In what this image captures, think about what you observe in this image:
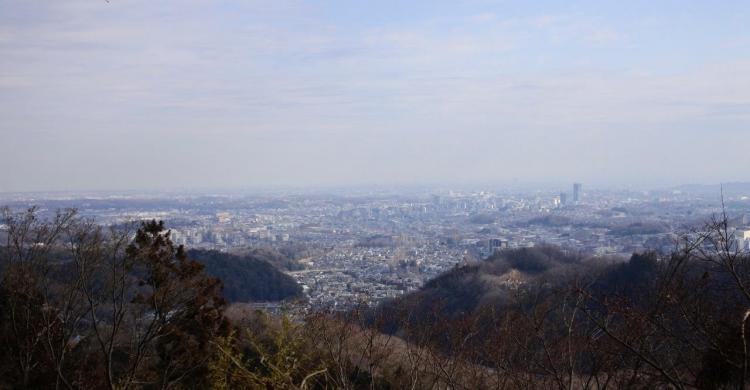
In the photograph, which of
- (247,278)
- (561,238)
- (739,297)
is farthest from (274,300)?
(561,238)

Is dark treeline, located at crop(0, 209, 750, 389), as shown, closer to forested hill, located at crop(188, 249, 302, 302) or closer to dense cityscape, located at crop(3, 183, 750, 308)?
dense cityscape, located at crop(3, 183, 750, 308)

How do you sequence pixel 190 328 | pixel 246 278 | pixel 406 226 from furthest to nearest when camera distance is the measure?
pixel 406 226 < pixel 246 278 < pixel 190 328

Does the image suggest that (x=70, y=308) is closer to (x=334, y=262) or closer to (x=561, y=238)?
(x=334, y=262)

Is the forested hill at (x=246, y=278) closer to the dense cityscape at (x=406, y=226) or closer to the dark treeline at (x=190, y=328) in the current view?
the dense cityscape at (x=406, y=226)

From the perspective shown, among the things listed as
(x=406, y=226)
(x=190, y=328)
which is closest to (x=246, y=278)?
(x=190, y=328)

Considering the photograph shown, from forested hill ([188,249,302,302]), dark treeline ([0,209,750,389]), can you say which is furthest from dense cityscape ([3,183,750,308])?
dark treeline ([0,209,750,389])

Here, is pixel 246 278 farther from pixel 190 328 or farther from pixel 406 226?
pixel 406 226
